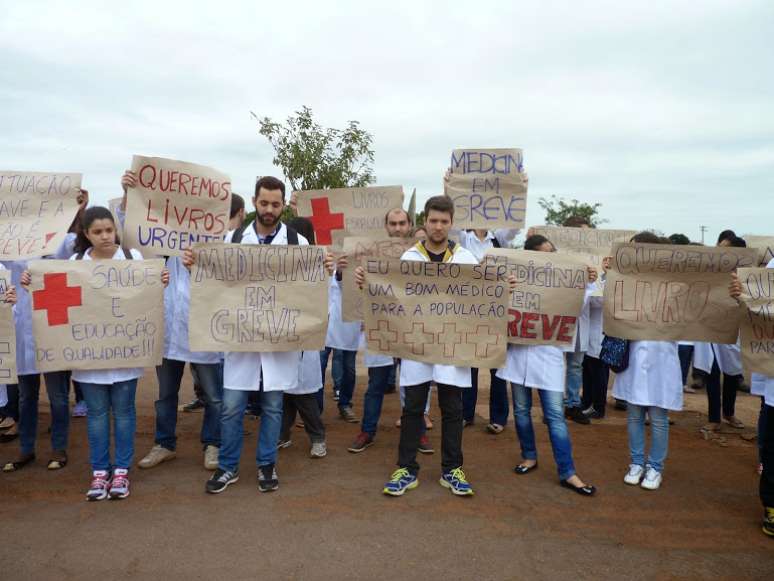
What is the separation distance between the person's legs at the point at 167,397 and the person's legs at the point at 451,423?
2265 mm

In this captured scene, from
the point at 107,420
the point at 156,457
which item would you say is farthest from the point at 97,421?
the point at 156,457

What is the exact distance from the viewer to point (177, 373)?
5.12 meters

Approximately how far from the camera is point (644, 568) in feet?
11.6

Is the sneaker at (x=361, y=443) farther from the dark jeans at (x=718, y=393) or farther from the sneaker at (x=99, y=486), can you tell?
the dark jeans at (x=718, y=393)

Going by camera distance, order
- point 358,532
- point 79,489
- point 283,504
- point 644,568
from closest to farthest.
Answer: point 644,568
point 358,532
point 283,504
point 79,489

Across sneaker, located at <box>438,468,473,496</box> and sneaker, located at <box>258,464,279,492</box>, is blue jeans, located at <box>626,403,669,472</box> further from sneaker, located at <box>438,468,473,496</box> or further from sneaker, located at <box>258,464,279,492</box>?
sneaker, located at <box>258,464,279,492</box>

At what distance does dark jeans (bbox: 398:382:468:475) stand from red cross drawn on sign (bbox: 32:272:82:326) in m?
2.63

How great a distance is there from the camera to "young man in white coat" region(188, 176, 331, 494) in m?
4.50

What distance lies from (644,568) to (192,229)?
4.11 meters

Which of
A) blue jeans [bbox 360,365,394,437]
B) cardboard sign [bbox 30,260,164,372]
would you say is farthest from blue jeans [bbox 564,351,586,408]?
cardboard sign [bbox 30,260,164,372]

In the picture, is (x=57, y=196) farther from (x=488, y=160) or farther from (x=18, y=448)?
(x=488, y=160)

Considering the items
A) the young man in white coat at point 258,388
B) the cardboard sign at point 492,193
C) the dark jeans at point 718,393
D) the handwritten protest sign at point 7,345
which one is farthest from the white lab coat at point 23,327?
the dark jeans at point 718,393

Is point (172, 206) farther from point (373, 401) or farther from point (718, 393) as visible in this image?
point (718, 393)

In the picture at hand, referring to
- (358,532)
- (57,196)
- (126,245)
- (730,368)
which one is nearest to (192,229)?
(126,245)
